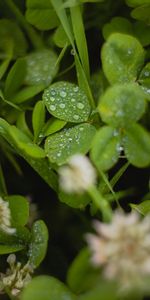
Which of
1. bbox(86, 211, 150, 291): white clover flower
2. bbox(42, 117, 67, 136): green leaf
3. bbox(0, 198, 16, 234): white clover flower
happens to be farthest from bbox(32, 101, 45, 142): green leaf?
bbox(86, 211, 150, 291): white clover flower

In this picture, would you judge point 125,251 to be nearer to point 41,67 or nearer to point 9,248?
point 9,248

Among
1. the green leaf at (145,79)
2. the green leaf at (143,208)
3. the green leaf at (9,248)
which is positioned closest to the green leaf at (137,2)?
the green leaf at (145,79)

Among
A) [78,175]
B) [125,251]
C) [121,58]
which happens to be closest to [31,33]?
[121,58]

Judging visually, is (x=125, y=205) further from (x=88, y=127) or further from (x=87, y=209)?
(x=88, y=127)

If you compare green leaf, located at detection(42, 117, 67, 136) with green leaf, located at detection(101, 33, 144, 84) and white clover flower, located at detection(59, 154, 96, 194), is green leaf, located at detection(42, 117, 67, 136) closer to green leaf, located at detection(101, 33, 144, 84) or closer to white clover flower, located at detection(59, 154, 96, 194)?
green leaf, located at detection(101, 33, 144, 84)

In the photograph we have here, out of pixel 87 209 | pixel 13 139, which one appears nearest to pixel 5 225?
pixel 13 139
